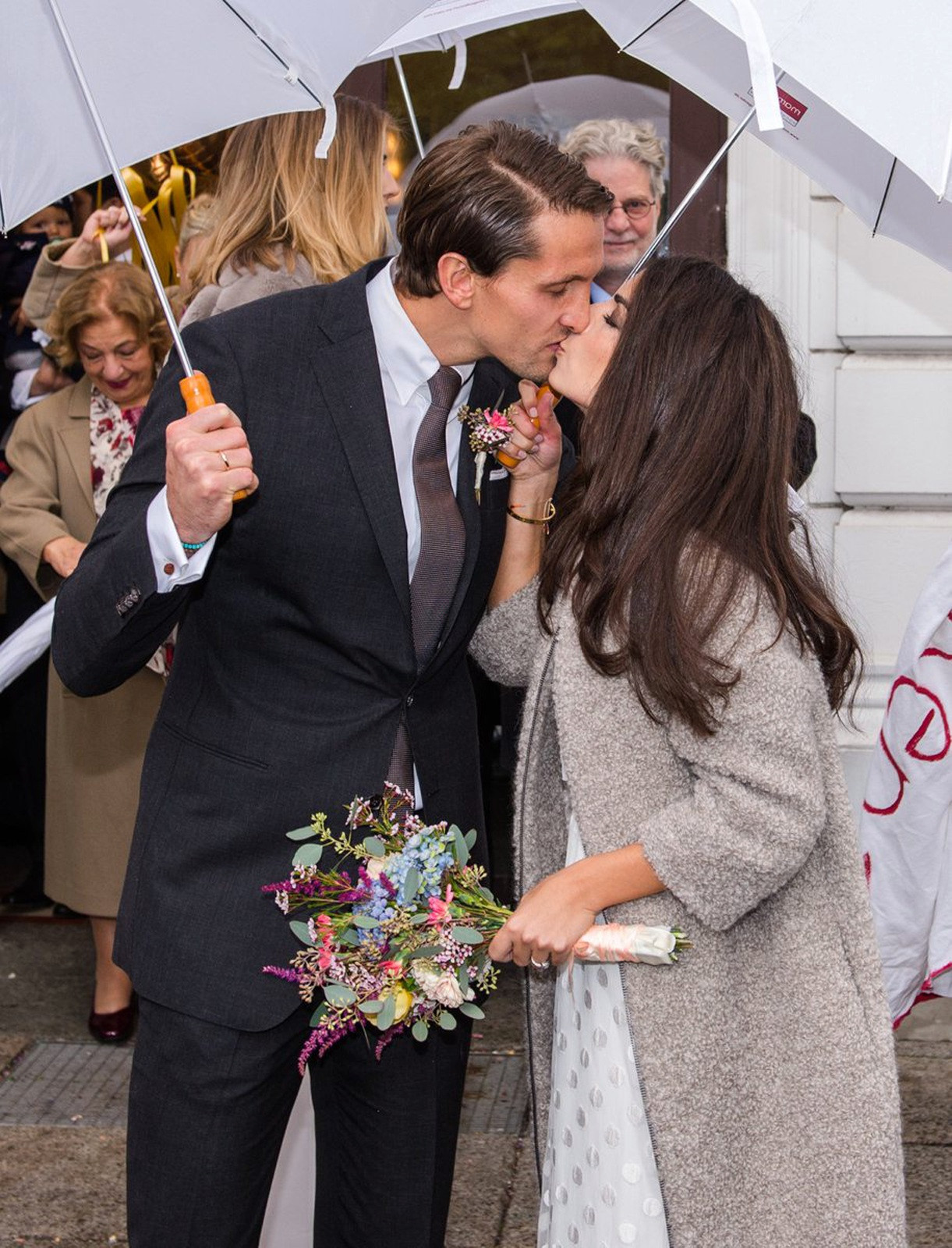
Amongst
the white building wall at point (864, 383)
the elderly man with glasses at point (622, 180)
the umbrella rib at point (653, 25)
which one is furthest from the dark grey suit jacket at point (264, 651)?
the white building wall at point (864, 383)

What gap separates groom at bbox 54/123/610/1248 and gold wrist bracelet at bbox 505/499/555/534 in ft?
0.33

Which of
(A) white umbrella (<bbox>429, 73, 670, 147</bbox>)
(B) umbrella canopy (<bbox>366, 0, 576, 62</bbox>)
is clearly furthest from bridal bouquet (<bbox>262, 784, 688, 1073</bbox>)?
(A) white umbrella (<bbox>429, 73, 670, 147</bbox>)

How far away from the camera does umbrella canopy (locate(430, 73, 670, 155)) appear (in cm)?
567

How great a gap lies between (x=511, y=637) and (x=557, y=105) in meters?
3.46

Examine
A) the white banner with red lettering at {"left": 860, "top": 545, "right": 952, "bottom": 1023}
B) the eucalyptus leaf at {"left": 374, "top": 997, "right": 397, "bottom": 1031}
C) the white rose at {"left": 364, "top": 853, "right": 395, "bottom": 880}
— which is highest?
the white rose at {"left": 364, "top": 853, "right": 395, "bottom": 880}

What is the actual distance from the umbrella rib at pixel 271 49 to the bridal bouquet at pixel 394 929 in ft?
3.66

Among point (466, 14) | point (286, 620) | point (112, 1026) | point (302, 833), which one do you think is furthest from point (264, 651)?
point (112, 1026)

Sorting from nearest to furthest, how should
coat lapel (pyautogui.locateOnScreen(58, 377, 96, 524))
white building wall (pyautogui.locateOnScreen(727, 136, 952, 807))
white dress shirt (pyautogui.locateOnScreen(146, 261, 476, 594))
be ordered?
white dress shirt (pyautogui.locateOnScreen(146, 261, 476, 594)), coat lapel (pyautogui.locateOnScreen(58, 377, 96, 524)), white building wall (pyautogui.locateOnScreen(727, 136, 952, 807))

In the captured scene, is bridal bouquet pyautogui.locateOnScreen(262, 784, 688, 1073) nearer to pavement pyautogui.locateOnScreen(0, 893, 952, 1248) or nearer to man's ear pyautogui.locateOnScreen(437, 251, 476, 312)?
man's ear pyautogui.locateOnScreen(437, 251, 476, 312)

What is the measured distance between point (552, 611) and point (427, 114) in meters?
3.71

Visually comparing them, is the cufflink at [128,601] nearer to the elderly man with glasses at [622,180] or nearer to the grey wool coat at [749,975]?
the grey wool coat at [749,975]

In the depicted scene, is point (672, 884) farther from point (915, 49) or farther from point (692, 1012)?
point (915, 49)

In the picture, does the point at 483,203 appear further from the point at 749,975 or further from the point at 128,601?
the point at 749,975

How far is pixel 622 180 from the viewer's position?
15.5 ft
